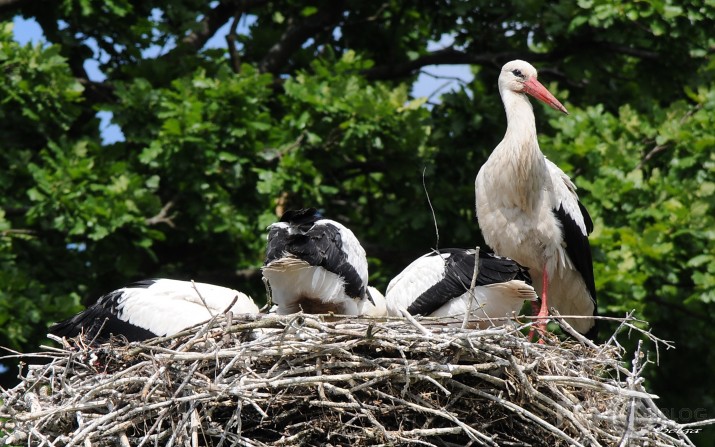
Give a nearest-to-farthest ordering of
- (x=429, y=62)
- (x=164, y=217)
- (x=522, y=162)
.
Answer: (x=522, y=162) → (x=164, y=217) → (x=429, y=62)

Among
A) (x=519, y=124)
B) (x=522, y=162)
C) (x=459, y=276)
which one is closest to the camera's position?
(x=459, y=276)

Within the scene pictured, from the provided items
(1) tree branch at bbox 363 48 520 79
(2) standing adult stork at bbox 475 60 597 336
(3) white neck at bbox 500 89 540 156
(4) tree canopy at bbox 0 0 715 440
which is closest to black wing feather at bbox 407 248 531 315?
(2) standing adult stork at bbox 475 60 597 336

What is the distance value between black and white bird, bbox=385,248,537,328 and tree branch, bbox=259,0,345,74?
16.1ft

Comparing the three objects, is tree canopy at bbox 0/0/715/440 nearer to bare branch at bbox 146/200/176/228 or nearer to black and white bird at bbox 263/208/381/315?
bare branch at bbox 146/200/176/228

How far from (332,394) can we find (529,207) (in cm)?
257

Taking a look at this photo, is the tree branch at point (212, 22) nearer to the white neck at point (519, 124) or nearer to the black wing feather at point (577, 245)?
the white neck at point (519, 124)

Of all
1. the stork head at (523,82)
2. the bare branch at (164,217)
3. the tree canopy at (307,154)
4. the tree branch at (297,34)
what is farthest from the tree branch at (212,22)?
the stork head at (523,82)

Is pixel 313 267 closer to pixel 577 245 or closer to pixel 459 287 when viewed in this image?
pixel 459 287

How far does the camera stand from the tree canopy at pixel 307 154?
1045 cm

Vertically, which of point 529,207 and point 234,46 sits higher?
point 234,46

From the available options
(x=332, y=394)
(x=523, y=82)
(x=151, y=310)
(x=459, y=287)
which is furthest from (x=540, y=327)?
(x=151, y=310)

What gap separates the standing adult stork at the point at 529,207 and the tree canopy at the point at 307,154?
5.10ft

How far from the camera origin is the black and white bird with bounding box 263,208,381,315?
7207 millimetres

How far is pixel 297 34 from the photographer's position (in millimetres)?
12547
